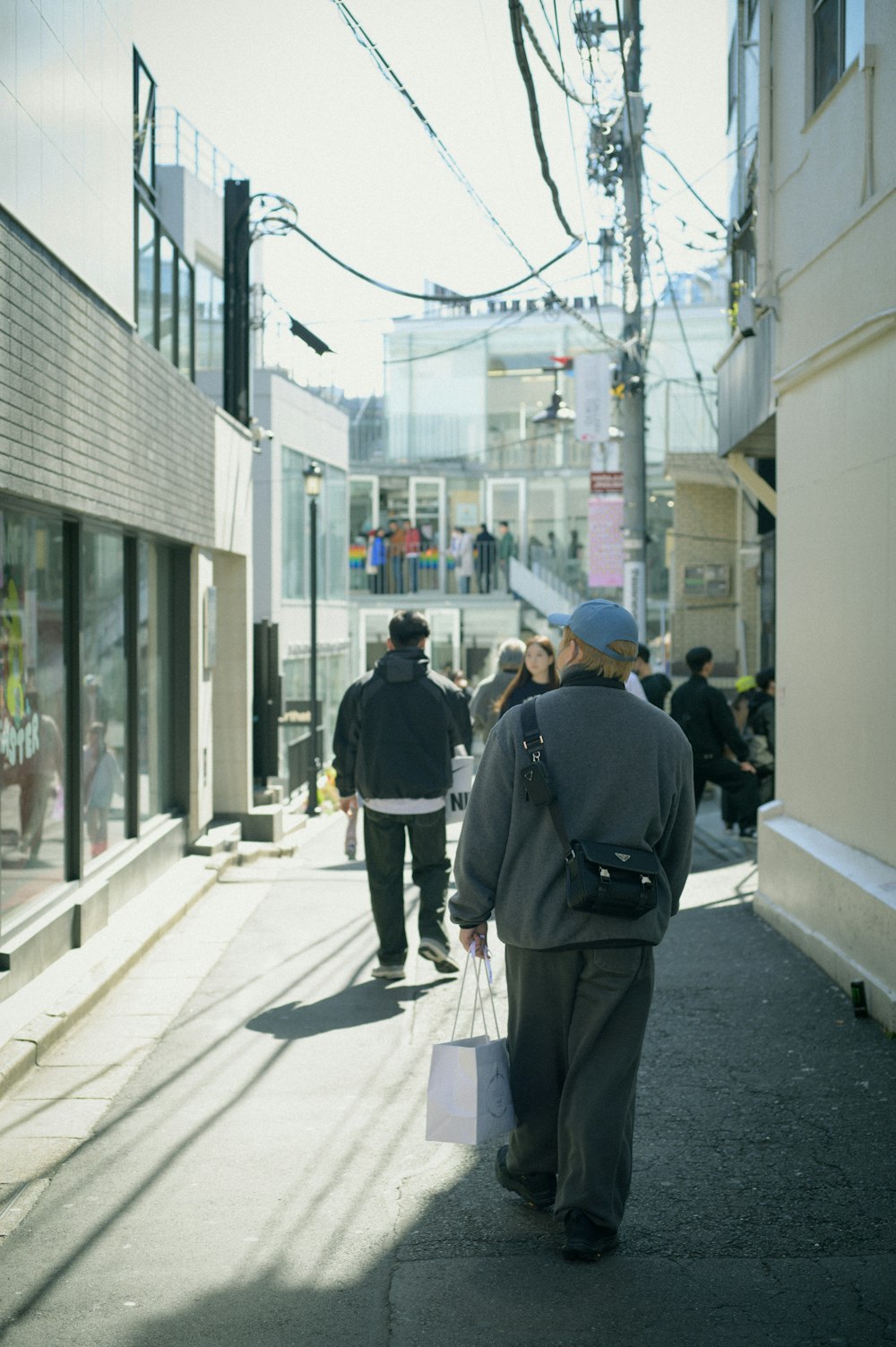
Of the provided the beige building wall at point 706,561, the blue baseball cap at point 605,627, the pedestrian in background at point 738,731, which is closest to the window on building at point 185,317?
the pedestrian in background at point 738,731

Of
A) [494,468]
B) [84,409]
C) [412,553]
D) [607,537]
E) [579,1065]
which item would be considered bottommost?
[579,1065]

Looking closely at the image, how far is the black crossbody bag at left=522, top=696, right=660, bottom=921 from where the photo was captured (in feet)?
13.3

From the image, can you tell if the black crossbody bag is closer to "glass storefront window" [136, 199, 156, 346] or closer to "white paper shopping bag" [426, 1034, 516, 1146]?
"white paper shopping bag" [426, 1034, 516, 1146]

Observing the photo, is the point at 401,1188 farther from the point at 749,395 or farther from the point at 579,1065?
the point at 749,395

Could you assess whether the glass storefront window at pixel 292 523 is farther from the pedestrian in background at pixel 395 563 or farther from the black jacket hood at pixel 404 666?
the black jacket hood at pixel 404 666

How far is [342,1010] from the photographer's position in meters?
7.23

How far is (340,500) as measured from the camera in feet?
90.6

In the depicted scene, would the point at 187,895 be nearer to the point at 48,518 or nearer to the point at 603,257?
the point at 48,518

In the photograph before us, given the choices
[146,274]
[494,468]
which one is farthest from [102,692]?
[494,468]

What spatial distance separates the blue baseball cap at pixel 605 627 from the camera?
14.2ft

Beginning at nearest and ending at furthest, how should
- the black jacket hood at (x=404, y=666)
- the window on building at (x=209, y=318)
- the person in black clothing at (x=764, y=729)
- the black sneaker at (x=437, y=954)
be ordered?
the black sneaker at (x=437, y=954), the black jacket hood at (x=404, y=666), the person in black clothing at (x=764, y=729), the window on building at (x=209, y=318)

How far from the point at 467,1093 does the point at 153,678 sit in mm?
7622

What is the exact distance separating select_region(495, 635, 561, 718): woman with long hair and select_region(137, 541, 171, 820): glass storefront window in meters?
2.87

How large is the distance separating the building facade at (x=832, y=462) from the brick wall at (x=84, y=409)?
4022 mm
